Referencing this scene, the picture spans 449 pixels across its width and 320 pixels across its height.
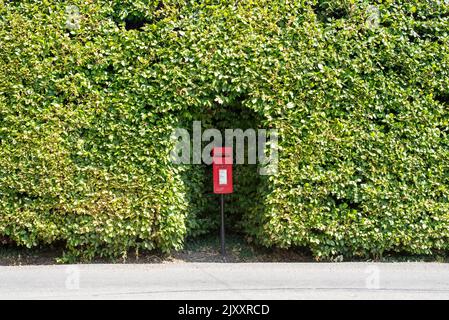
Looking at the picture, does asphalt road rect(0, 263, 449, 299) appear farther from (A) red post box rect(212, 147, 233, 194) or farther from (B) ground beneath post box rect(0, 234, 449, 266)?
(A) red post box rect(212, 147, 233, 194)

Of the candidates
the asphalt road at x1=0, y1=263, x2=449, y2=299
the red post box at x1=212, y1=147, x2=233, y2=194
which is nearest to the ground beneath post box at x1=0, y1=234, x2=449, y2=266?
the asphalt road at x1=0, y1=263, x2=449, y2=299

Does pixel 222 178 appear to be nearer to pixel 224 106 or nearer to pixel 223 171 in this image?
pixel 223 171

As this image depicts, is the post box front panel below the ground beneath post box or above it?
above

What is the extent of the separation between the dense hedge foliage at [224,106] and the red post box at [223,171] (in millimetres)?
447

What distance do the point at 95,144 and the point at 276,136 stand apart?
2288 mm

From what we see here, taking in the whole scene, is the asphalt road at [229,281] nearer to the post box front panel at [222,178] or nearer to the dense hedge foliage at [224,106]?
the dense hedge foliage at [224,106]

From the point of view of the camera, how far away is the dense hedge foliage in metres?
5.24

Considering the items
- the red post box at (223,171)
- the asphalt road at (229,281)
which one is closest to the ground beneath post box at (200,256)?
the asphalt road at (229,281)

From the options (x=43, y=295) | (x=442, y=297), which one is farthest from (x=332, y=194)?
(x=43, y=295)

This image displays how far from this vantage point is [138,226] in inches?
209

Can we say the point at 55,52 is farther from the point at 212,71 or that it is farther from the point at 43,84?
the point at 212,71

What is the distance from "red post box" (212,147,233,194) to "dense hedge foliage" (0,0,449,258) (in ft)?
1.47

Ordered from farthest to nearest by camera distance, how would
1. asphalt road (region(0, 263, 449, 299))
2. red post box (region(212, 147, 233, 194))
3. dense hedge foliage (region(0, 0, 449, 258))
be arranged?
red post box (region(212, 147, 233, 194))
dense hedge foliage (region(0, 0, 449, 258))
asphalt road (region(0, 263, 449, 299))

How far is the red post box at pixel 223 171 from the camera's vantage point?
5.46m
